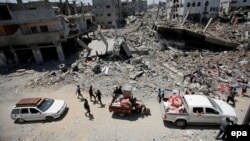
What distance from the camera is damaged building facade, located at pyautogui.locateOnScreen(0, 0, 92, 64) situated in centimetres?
2392

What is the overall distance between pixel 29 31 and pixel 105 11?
34094mm

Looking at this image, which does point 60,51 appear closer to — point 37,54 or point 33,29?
point 37,54

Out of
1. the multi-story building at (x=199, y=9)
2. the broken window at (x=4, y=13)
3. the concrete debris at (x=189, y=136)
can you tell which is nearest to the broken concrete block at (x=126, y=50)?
the concrete debris at (x=189, y=136)

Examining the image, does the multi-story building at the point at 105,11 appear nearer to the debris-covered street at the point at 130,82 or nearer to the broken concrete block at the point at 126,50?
the debris-covered street at the point at 130,82

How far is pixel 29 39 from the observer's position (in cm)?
2462

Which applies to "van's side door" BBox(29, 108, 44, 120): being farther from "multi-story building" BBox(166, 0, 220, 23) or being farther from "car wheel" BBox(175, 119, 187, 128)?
"multi-story building" BBox(166, 0, 220, 23)

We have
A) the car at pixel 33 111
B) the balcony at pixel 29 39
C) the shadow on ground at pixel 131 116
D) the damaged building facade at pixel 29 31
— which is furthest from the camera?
the balcony at pixel 29 39

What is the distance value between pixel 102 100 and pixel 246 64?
16465 millimetres

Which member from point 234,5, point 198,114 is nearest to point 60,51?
point 198,114

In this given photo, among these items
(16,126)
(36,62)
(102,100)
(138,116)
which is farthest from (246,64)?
(36,62)

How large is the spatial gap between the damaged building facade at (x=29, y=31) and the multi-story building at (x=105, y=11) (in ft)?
99.4

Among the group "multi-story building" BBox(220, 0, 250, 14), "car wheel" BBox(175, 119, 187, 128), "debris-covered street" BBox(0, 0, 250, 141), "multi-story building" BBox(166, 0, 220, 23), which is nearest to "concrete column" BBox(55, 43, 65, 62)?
"debris-covered street" BBox(0, 0, 250, 141)

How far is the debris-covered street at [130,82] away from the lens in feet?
36.5

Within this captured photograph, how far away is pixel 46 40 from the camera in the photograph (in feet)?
80.8
